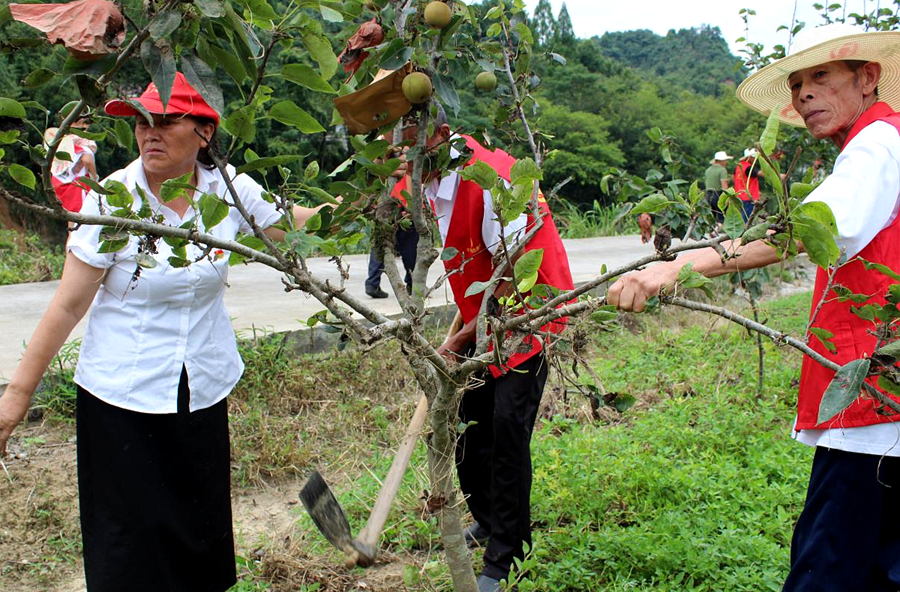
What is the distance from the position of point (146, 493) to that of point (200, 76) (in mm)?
1308

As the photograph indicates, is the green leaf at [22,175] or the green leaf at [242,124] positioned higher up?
the green leaf at [242,124]

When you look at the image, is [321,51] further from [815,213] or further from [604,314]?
[815,213]

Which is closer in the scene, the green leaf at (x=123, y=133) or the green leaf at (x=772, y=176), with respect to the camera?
the green leaf at (x=772, y=176)

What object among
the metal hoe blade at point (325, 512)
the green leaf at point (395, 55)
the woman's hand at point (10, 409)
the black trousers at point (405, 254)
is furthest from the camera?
the black trousers at point (405, 254)

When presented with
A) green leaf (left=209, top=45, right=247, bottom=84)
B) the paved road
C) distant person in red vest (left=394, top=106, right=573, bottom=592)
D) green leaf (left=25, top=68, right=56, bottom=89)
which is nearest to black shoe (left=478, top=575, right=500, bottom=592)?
distant person in red vest (left=394, top=106, right=573, bottom=592)

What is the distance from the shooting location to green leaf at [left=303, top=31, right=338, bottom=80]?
4.19ft

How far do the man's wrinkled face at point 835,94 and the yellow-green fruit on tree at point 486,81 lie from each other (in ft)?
2.44

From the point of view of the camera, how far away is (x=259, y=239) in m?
1.49

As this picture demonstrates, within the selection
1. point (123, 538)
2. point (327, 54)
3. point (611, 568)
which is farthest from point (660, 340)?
point (327, 54)

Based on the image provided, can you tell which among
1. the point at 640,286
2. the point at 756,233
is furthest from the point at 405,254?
the point at 756,233

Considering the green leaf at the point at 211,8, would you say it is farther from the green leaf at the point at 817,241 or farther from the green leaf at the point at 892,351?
the green leaf at the point at 892,351

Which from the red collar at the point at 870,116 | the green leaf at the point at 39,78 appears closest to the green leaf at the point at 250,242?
the green leaf at the point at 39,78

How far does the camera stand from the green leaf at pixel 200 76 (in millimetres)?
1119

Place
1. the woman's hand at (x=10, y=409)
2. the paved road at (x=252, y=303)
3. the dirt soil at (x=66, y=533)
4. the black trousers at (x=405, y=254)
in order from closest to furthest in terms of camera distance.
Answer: the woman's hand at (x=10, y=409)
the dirt soil at (x=66, y=533)
the paved road at (x=252, y=303)
the black trousers at (x=405, y=254)
